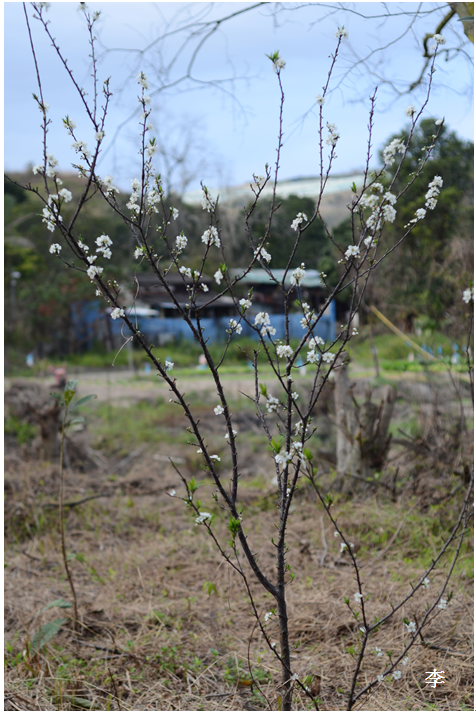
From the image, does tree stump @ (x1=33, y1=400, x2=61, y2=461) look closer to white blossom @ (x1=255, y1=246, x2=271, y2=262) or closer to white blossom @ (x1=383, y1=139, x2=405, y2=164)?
white blossom @ (x1=255, y1=246, x2=271, y2=262)

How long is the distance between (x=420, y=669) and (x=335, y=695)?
305mm

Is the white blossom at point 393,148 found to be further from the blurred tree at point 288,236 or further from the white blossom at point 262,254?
the blurred tree at point 288,236

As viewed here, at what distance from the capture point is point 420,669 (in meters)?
1.62

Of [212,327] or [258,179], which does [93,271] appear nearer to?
[258,179]

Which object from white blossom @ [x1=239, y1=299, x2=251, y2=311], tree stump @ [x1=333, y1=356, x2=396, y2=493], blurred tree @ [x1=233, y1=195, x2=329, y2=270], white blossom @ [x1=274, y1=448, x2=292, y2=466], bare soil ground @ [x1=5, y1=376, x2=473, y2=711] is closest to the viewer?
white blossom @ [x1=274, y1=448, x2=292, y2=466]

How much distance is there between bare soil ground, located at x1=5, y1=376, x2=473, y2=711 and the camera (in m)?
1.56

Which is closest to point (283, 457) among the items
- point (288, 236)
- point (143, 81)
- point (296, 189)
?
point (143, 81)

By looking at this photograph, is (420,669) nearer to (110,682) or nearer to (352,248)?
(110,682)

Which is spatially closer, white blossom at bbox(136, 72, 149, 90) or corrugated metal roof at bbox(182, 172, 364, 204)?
white blossom at bbox(136, 72, 149, 90)

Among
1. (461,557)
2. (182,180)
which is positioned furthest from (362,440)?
(182,180)

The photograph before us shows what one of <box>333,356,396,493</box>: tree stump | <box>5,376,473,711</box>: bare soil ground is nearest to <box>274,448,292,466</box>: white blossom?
<box>5,376,473,711</box>: bare soil ground

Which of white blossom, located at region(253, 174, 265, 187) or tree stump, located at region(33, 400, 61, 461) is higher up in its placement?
white blossom, located at region(253, 174, 265, 187)

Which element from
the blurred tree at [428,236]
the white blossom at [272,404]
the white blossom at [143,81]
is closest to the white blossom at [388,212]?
the white blossom at [272,404]

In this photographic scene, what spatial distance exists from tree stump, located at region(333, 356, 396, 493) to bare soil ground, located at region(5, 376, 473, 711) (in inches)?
6.3
